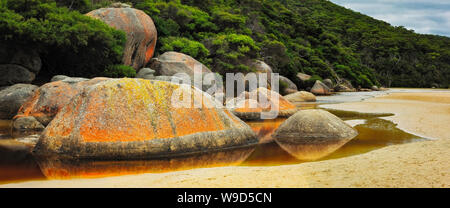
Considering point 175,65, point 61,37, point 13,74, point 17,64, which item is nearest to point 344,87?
point 175,65

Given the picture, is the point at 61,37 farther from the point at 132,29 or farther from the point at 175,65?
the point at 175,65

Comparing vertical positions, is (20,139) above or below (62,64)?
below

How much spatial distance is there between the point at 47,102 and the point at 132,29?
38.2 feet

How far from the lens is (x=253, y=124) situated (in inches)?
543

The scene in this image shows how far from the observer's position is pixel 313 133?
1031cm

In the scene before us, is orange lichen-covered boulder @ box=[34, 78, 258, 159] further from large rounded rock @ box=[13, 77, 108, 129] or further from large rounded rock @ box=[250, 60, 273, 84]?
large rounded rock @ box=[250, 60, 273, 84]

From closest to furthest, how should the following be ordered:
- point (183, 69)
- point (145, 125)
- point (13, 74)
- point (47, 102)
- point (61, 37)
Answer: point (145, 125), point (47, 102), point (13, 74), point (61, 37), point (183, 69)

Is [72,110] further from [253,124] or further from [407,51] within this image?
[407,51]

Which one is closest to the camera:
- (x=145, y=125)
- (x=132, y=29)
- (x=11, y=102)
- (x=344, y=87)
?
(x=145, y=125)

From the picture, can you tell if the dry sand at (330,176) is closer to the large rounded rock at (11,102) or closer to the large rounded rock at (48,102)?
the large rounded rock at (48,102)

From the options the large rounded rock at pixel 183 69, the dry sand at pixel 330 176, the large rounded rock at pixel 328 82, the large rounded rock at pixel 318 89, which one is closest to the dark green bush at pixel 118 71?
the large rounded rock at pixel 183 69

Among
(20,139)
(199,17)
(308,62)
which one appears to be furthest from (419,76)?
(20,139)

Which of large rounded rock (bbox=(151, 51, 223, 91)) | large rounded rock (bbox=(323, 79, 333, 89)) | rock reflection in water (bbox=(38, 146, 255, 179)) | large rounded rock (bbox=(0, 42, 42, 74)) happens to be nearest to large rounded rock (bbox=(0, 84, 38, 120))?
large rounded rock (bbox=(0, 42, 42, 74))
